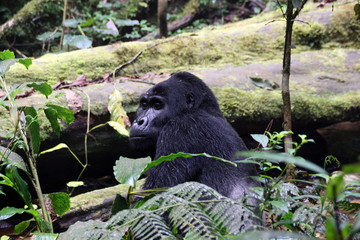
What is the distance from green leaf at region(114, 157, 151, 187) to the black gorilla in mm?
838

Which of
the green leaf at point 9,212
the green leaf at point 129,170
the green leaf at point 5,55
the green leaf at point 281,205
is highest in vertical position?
the green leaf at point 5,55

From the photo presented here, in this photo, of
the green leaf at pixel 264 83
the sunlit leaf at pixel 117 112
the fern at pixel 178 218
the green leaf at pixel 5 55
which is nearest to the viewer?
the fern at pixel 178 218

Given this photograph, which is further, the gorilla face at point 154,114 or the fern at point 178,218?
the gorilla face at point 154,114

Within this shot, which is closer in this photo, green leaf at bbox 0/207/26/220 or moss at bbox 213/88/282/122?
green leaf at bbox 0/207/26/220

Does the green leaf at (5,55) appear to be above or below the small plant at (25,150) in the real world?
above

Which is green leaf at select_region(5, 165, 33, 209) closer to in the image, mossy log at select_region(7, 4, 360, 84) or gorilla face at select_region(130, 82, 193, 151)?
gorilla face at select_region(130, 82, 193, 151)

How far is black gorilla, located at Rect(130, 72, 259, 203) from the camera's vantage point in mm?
2811

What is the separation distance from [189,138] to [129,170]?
1082mm

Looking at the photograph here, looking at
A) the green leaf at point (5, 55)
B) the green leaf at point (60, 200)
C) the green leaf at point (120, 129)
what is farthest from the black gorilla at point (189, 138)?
→ the green leaf at point (5, 55)

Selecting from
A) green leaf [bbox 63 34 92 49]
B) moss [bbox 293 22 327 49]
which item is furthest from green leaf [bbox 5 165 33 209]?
moss [bbox 293 22 327 49]

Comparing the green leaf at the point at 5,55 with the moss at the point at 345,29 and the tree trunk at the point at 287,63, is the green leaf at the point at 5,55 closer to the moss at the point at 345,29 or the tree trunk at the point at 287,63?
the tree trunk at the point at 287,63

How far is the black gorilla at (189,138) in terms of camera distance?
9.22 ft

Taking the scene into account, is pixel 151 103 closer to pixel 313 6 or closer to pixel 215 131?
pixel 215 131

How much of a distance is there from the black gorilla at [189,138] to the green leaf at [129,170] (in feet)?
2.75
